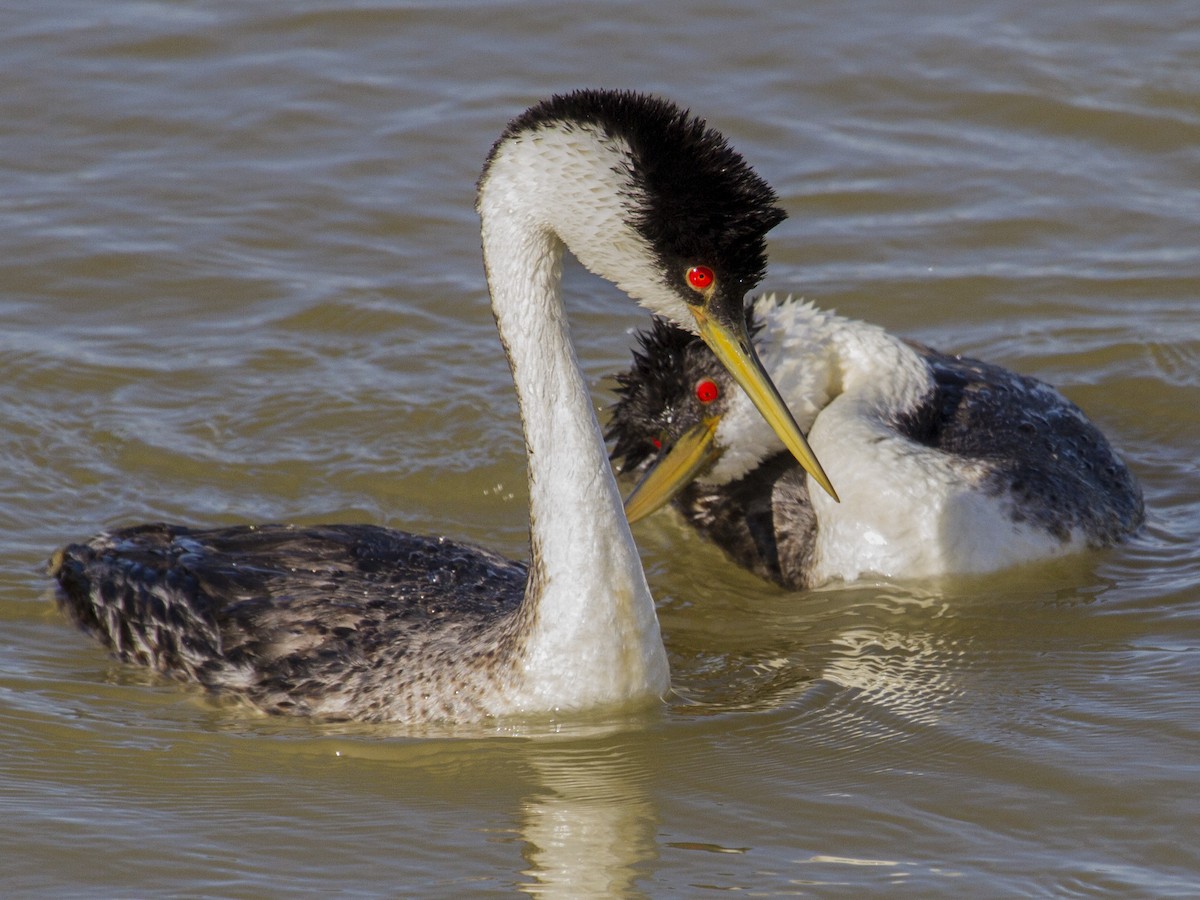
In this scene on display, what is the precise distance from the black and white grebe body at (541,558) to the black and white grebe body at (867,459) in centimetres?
160

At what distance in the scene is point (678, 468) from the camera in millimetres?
8188

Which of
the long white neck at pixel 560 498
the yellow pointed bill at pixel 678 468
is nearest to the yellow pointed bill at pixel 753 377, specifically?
the long white neck at pixel 560 498

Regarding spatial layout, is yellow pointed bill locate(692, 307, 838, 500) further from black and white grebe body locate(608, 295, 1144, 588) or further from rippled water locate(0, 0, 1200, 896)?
black and white grebe body locate(608, 295, 1144, 588)

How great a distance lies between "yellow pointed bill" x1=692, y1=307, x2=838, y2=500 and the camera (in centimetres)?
601

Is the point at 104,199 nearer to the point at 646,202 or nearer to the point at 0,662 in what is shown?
the point at 0,662

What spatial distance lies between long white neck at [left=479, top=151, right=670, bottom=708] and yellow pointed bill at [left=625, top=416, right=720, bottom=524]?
82.0 inches

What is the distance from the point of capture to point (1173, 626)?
730 cm

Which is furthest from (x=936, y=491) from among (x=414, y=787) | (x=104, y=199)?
(x=104, y=199)

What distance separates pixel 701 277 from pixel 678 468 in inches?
95.0

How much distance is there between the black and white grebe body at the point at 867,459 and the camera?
7781mm

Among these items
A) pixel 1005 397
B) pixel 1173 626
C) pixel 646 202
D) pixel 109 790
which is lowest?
pixel 109 790

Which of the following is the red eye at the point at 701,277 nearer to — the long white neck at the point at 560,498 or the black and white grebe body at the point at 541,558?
the black and white grebe body at the point at 541,558

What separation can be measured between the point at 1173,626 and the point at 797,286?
383 centimetres

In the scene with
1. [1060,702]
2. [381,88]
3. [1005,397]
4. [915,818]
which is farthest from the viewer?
[381,88]
